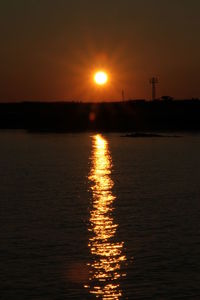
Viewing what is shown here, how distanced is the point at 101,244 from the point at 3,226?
692 centimetres

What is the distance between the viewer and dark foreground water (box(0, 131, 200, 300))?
28.9m

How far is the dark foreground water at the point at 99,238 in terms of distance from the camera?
28906mm

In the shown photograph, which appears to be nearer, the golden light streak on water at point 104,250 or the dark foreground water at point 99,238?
the golden light streak on water at point 104,250

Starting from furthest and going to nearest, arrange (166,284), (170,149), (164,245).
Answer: (170,149), (164,245), (166,284)

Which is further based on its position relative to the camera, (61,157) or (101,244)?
(61,157)

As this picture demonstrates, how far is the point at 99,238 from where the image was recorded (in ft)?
126

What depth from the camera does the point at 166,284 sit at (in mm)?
29141

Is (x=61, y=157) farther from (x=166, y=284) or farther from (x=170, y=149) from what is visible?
(x=166, y=284)

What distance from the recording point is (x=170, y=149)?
13925 centimetres

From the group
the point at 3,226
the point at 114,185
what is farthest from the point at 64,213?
the point at 114,185

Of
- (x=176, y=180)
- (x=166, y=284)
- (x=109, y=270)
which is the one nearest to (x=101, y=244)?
(x=109, y=270)

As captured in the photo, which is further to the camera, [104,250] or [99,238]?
[99,238]

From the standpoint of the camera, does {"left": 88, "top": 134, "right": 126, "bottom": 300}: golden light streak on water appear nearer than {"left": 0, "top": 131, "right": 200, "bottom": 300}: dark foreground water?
Yes

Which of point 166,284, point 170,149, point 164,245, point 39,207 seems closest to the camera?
point 166,284
